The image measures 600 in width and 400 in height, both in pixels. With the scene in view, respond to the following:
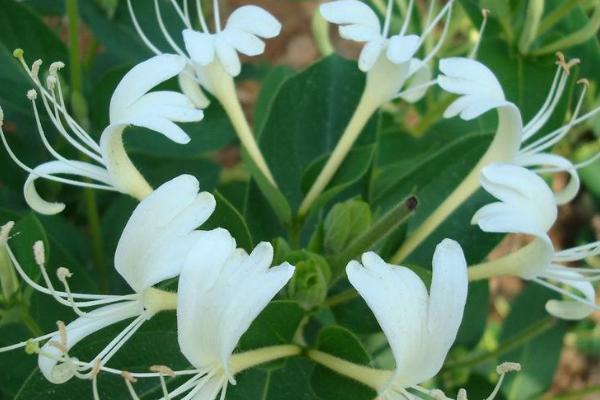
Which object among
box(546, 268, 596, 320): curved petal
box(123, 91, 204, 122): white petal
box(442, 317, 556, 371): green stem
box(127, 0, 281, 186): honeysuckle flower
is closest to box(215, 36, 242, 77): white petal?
box(127, 0, 281, 186): honeysuckle flower

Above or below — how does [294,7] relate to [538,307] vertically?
above

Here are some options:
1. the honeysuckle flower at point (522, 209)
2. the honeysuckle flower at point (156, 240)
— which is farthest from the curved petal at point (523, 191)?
the honeysuckle flower at point (156, 240)

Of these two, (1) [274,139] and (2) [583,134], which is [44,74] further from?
(2) [583,134]

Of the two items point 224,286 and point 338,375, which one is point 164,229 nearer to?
point 224,286

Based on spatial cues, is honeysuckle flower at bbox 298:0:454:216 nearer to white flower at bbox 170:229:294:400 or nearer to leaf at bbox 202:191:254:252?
leaf at bbox 202:191:254:252

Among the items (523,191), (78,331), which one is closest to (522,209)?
(523,191)

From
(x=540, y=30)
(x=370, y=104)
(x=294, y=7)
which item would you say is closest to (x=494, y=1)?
(x=540, y=30)
